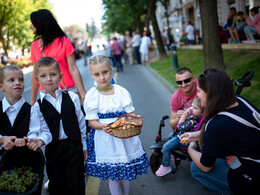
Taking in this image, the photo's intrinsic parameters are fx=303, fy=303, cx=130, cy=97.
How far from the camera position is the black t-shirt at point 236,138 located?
245 centimetres

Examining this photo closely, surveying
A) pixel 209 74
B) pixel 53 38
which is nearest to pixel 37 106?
pixel 53 38

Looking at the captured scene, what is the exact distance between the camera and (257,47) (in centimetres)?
1066

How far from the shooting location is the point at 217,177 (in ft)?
9.24

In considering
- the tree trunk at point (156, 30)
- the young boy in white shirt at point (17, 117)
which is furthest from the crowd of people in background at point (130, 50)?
the young boy in white shirt at point (17, 117)

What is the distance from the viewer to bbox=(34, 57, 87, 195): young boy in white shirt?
9.68 ft

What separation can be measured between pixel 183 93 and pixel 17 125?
7.45ft

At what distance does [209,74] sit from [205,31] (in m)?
7.93

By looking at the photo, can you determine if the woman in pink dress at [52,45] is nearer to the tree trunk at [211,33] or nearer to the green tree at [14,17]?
the tree trunk at [211,33]

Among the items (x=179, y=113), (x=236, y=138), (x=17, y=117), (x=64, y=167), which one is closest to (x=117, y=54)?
(x=179, y=113)

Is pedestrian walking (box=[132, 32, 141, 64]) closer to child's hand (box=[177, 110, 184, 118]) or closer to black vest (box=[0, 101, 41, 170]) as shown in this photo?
child's hand (box=[177, 110, 184, 118])

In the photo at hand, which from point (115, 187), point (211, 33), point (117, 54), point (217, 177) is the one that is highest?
point (211, 33)

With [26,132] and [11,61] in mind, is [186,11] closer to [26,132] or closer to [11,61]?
[11,61]

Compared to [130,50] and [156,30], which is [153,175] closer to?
[156,30]

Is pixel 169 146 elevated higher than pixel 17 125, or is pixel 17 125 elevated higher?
Answer: pixel 17 125
